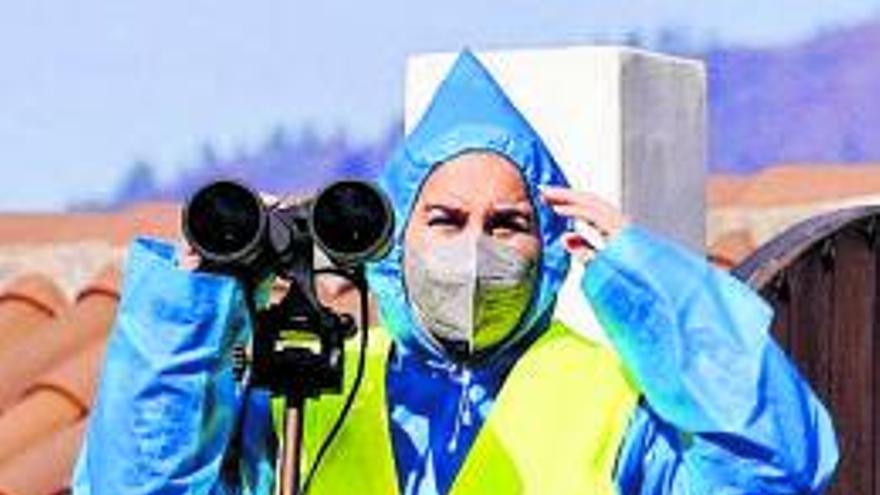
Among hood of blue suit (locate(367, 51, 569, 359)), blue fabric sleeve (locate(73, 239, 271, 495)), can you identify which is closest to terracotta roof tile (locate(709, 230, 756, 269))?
hood of blue suit (locate(367, 51, 569, 359))

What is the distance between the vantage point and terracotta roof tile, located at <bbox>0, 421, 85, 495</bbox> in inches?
217

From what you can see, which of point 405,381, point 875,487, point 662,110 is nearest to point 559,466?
point 405,381

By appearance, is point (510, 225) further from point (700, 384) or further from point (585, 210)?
point (700, 384)

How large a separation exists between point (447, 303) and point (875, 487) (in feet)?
6.16

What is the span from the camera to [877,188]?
7.92 meters

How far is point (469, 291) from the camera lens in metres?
3.56

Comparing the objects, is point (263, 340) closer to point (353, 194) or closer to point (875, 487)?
point (353, 194)

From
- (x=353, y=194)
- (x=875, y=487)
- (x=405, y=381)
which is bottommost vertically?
(x=875, y=487)

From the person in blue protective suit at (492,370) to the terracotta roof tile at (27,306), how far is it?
140 inches

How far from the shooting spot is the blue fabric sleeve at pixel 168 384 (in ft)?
11.3

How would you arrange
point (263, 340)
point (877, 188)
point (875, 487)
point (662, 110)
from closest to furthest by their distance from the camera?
point (263, 340) < point (662, 110) < point (875, 487) < point (877, 188)

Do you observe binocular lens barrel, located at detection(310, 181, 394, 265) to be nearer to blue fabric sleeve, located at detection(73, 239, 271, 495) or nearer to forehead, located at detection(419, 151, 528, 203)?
blue fabric sleeve, located at detection(73, 239, 271, 495)

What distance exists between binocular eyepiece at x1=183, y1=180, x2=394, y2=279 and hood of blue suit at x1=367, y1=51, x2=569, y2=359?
0.61 feet

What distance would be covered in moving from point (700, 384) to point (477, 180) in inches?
14.5
